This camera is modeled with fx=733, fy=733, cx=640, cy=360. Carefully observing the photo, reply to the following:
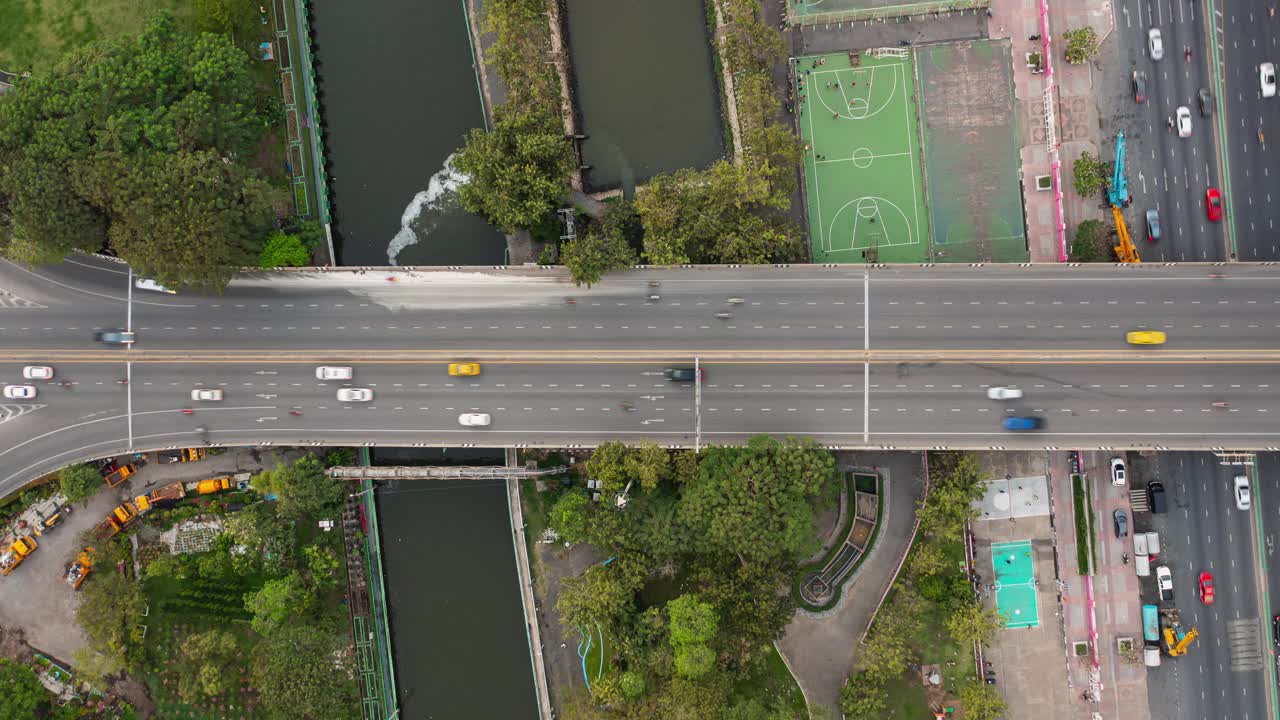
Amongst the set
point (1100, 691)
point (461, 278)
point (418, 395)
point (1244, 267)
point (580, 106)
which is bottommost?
point (1100, 691)

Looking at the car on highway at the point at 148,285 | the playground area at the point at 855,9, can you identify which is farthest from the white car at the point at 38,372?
the playground area at the point at 855,9

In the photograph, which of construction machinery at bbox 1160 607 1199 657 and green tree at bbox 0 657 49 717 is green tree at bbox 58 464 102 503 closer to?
green tree at bbox 0 657 49 717

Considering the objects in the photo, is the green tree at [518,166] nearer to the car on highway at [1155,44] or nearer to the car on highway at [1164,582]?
the car on highway at [1155,44]

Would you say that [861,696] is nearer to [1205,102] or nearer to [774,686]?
[774,686]

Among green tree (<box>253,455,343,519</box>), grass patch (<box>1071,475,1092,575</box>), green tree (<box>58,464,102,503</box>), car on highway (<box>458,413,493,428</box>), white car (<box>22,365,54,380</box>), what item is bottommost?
grass patch (<box>1071,475,1092,575</box>)

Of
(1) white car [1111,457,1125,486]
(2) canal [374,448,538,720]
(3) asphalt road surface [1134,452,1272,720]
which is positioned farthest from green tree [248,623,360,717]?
(3) asphalt road surface [1134,452,1272,720]

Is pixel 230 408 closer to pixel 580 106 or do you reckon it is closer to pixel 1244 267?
pixel 580 106

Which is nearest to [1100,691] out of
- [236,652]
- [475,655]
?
[475,655]
